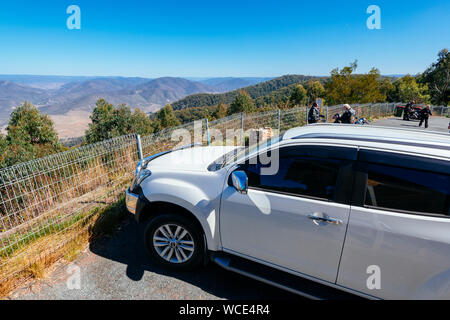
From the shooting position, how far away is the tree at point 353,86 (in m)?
20.1

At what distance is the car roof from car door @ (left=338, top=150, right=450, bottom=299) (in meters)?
0.10

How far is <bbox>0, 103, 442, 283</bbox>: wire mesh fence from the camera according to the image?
3045 mm

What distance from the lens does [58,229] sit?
3570mm

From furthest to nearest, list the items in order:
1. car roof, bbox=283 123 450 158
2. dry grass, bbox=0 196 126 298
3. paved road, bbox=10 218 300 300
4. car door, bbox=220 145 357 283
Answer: dry grass, bbox=0 196 126 298 → paved road, bbox=10 218 300 300 → car door, bbox=220 145 357 283 → car roof, bbox=283 123 450 158

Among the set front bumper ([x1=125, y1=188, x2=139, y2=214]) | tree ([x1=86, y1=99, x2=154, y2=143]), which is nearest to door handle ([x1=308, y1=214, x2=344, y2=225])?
front bumper ([x1=125, y1=188, x2=139, y2=214])

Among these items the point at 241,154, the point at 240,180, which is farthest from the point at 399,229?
the point at 241,154

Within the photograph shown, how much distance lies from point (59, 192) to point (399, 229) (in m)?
4.46

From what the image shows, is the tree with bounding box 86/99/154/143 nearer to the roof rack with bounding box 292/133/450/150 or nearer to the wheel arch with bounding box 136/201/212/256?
the wheel arch with bounding box 136/201/212/256

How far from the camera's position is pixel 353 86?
808 inches

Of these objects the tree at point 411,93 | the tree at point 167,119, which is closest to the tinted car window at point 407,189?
the tree at point 411,93

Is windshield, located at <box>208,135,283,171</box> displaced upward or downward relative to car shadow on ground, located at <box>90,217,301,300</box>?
upward

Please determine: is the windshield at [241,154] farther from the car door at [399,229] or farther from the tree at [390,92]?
the tree at [390,92]

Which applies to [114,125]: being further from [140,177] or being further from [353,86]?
[353,86]

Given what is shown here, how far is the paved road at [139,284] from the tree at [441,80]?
61947 millimetres
